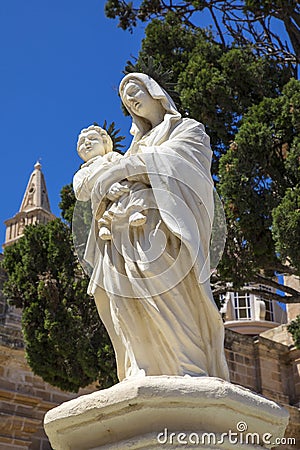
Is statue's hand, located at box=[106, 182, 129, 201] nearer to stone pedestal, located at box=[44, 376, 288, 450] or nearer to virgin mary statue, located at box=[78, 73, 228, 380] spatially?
virgin mary statue, located at box=[78, 73, 228, 380]

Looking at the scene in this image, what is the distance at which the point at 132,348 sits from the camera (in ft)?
10.6

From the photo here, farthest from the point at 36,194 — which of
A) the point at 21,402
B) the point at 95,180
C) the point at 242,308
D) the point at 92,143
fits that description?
the point at 95,180

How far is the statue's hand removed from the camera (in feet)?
11.6

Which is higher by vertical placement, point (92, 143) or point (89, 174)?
point (92, 143)

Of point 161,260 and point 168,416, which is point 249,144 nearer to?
point 161,260

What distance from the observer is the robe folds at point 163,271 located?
3.20m

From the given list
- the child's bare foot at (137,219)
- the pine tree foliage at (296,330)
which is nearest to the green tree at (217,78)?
the pine tree foliage at (296,330)

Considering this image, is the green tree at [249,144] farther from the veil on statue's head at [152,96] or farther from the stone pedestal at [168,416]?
the stone pedestal at [168,416]

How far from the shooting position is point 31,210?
22172 millimetres

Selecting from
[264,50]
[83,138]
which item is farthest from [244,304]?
[83,138]

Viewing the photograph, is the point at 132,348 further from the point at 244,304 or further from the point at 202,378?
the point at 244,304

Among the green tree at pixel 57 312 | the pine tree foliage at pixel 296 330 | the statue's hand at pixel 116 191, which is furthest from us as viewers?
the pine tree foliage at pixel 296 330
